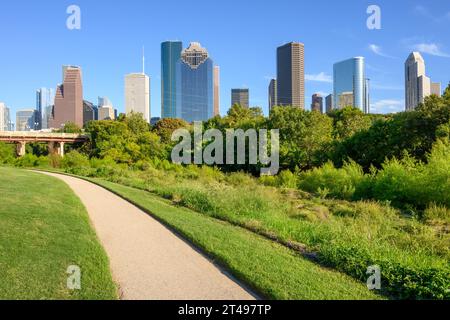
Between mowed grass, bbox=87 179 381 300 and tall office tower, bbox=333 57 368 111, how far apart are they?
167 feet

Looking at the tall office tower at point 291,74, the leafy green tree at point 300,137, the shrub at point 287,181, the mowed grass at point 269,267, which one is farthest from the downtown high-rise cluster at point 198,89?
the mowed grass at point 269,267

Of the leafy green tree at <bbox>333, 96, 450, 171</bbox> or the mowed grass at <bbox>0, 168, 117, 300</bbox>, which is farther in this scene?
the leafy green tree at <bbox>333, 96, 450, 171</bbox>

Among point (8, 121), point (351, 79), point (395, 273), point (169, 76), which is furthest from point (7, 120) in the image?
point (395, 273)

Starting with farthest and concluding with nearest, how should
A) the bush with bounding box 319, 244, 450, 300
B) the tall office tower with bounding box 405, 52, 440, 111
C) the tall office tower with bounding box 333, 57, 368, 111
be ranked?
the tall office tower with bounding box 333, 57, 368, 111, the tall office tower with bounding box 405, 52, 440, 111, the bush with bounding box 319, 244, 450, 300

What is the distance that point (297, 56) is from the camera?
362 feet

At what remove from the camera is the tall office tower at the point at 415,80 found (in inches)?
1860

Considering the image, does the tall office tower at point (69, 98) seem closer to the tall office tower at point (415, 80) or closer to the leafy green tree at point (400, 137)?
the leafy green tree at point (400, 137)

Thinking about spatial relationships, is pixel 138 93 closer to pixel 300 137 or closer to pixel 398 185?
pixel 300 137

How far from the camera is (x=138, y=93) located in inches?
3428

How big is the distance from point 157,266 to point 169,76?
424ft

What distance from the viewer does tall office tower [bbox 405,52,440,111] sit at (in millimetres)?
47247

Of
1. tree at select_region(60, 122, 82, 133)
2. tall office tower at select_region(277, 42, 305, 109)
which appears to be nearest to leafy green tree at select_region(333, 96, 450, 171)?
tree at select_region(60, 122, 82, 133)

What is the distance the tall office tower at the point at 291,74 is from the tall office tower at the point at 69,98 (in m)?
51.7

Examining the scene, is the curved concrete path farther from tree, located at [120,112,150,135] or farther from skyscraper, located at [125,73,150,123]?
skyscraper, located at [125,73,150,123]
